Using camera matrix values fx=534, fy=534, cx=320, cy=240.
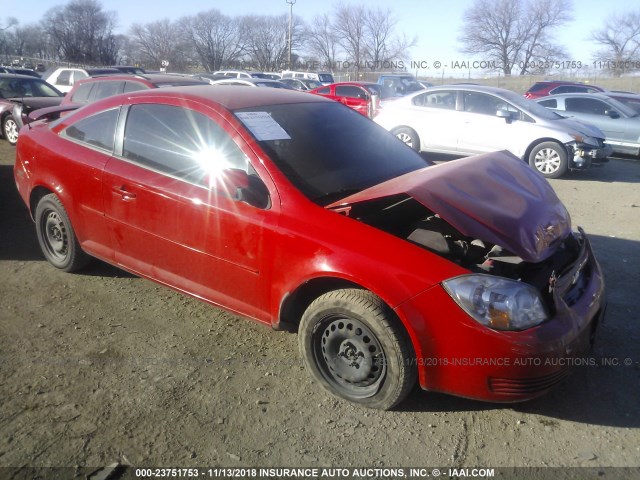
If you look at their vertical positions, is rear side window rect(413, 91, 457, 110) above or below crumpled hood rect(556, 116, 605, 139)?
above

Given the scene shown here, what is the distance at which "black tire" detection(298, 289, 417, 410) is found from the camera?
270cm

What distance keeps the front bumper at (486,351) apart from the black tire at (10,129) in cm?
1084

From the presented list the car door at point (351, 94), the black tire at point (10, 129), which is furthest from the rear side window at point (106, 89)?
the car door at point (351, 94)

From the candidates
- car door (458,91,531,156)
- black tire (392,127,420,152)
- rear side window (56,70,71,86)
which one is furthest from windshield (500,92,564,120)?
rear side window (56,70,71,86)

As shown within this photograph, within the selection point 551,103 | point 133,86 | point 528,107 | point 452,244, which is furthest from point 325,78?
point 452,244

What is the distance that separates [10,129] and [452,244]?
10873mm

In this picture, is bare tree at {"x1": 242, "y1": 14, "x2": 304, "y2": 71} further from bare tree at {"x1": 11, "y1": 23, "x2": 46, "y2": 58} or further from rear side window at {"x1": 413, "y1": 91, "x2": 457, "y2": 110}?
rear side window at {"x1": 413, "y1": 91, "x2": 457, "y2": 110}

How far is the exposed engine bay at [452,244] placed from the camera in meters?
2.81

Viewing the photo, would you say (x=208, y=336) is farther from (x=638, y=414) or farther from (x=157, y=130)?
(x=638, y=414)

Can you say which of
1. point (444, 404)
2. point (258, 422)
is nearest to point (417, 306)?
point (444, 404)

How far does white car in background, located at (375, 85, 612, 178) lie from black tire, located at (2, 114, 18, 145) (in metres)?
7.52

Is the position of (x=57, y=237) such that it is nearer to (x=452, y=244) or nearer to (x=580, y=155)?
(x=452, y=244)

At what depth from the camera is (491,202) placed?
299cm

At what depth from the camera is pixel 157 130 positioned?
3.69m
